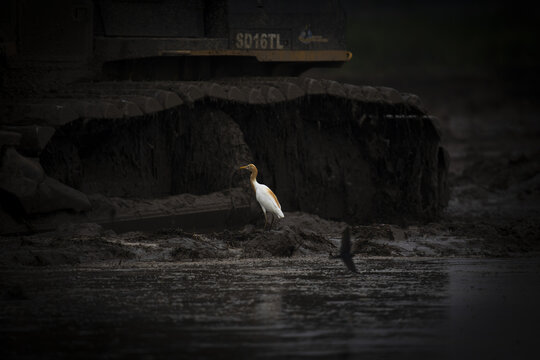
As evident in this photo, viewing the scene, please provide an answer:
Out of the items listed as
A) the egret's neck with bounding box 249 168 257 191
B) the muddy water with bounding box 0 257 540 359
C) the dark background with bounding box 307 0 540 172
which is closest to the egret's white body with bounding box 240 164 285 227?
the egret's neck with bounding box 249 168 257 191

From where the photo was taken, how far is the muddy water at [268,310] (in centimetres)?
→ 756

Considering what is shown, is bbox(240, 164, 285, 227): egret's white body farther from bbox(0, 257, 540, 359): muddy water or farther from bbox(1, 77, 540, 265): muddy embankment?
bbox(0, 257, 540, 359): muddy water

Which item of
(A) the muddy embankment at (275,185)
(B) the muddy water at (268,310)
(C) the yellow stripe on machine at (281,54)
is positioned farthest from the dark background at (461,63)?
(B) the muddy water at (268,310)

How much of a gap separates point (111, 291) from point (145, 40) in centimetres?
596

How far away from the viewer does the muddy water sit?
756cm

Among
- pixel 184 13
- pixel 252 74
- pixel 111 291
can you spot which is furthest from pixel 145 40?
pixel 111 291

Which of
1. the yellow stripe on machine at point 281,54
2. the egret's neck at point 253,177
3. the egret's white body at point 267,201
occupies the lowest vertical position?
the egret's white body at point 267,201

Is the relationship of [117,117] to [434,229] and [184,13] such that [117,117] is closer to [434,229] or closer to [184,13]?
[184,13]

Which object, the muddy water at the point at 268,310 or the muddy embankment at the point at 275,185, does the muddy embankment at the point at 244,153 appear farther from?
the muddy water at the point at 268,310

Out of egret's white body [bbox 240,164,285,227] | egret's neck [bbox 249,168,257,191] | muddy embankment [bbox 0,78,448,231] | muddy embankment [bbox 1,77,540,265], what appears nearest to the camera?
muddy embankment [bbox 1,77,540,265]

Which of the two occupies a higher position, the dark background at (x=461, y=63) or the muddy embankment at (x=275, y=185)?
the dark background at (x=461, y=63)

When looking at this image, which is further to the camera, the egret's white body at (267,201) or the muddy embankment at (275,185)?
the egret's white body at (267,201)

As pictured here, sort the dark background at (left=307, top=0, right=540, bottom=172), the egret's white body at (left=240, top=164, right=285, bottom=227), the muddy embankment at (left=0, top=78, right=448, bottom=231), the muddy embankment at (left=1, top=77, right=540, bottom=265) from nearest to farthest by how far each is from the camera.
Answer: the muddy embankment at (left=1, top=77, right=540, bottom=265) → the muddy embankment at (left=0, top=78, right=448, bottom=231) → the egret's white body at (left=240, top=164, right=285, bottom=227) → the dark background at (left=307, top=0, right=540, bottom=172)

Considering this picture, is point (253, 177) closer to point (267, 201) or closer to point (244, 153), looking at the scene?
point (267, 201)
